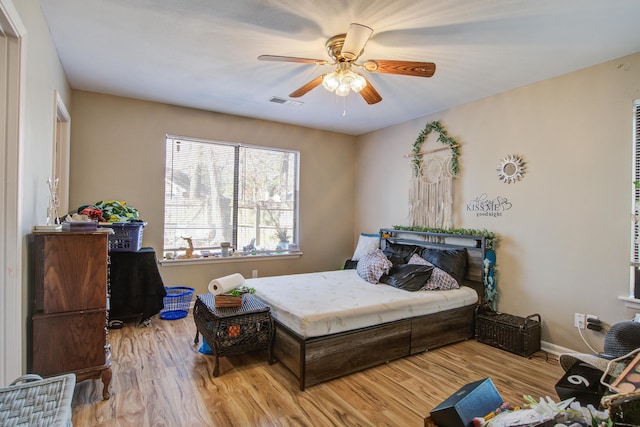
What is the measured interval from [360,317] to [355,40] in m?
1.97

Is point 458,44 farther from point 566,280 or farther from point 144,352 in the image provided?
point 144,352

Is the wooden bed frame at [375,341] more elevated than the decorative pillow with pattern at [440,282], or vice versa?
the decorative pillow with pattern at [440,282]

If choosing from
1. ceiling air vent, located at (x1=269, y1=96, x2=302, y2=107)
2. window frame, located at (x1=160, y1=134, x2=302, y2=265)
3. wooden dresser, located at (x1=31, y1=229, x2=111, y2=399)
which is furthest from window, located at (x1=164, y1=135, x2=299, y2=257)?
wooden dresser, located at (x1=31, y1=229, x2=111, y2=399)

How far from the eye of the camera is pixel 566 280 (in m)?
2.94

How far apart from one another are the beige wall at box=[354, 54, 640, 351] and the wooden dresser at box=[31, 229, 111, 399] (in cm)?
352

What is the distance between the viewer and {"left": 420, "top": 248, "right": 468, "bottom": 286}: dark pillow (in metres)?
3.50

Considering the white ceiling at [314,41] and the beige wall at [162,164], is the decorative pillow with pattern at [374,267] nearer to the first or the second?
the beige wall at [162,164]

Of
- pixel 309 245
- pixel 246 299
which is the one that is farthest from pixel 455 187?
pixel 246 299

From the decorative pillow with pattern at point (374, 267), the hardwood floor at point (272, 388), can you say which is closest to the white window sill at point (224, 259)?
the hardwood floor at point (272, 388)

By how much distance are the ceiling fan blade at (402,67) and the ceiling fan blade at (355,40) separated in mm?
120

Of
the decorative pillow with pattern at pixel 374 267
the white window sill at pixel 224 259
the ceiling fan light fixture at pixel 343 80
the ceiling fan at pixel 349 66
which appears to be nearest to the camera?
the ceiling fan at pixel 349 66

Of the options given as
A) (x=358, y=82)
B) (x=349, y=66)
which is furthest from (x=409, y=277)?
(x=349, y=66)

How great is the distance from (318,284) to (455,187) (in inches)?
78.1

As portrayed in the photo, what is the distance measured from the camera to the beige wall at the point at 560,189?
104 inches
